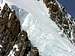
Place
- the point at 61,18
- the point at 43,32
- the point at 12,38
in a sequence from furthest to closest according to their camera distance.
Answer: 1. the point at 61,18
2. the point at 43,32
3. the point at 12,38

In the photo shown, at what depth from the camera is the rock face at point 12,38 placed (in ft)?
139

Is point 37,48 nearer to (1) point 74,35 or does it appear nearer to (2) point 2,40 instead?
(2) point 2,40

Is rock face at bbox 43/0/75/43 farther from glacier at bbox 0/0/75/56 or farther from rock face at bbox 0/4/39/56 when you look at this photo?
rock face at bbox 0/4/39/56

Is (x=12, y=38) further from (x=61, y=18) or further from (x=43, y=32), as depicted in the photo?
(x=61, y=18)

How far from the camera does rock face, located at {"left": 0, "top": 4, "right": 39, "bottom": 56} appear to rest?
139ft

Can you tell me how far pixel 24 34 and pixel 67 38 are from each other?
772cm

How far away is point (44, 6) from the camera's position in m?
56.0

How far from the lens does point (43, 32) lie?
4662 centimetres

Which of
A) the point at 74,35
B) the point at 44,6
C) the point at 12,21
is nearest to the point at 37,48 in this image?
the point at 12,21

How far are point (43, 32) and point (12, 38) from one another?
14.7ft

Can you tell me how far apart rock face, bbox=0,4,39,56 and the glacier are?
3.16ft

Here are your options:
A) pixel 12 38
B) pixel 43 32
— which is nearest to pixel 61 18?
pixel 43 32

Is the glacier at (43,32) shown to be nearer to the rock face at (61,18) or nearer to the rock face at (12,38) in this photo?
the rock face at (12,38)

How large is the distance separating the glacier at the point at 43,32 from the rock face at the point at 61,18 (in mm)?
1309
